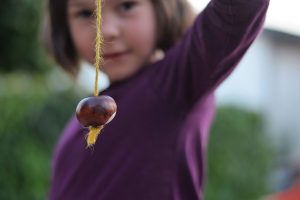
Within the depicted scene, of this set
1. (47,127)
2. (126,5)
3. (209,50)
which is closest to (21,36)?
(47,127)

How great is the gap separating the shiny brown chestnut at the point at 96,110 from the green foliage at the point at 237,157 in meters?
3.76

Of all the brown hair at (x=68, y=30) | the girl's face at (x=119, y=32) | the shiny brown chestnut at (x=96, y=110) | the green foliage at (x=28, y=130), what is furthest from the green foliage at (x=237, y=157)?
the shiny brown chestnut at (x=96, y=110)

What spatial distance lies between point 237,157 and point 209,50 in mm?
4058

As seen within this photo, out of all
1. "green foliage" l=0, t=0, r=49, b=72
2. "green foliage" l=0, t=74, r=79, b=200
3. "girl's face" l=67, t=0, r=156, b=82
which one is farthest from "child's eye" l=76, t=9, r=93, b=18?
"green foliage" l=0, t=0, r=49, b=72

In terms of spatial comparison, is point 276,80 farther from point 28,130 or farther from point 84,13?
point 84,13

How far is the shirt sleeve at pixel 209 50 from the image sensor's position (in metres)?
1.13

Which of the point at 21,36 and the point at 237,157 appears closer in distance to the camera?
the point at 237,157

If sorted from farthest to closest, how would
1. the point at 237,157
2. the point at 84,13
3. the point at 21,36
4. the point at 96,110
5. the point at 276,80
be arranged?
the point at 276,80
the point at 21,36
the point at 237,157
the point at 84,13
the point at 96,110

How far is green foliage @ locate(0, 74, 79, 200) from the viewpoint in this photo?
3.38 meters

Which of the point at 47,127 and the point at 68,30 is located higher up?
the point at 68,30

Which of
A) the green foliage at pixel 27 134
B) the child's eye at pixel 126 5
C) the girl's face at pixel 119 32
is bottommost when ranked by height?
the green foliage at pixel 27 134

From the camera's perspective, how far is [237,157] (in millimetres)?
5172

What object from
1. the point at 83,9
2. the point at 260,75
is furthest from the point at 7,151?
the point at 260,75

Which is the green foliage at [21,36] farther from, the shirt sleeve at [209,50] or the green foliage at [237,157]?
the shirt sleeve at [209,50]
